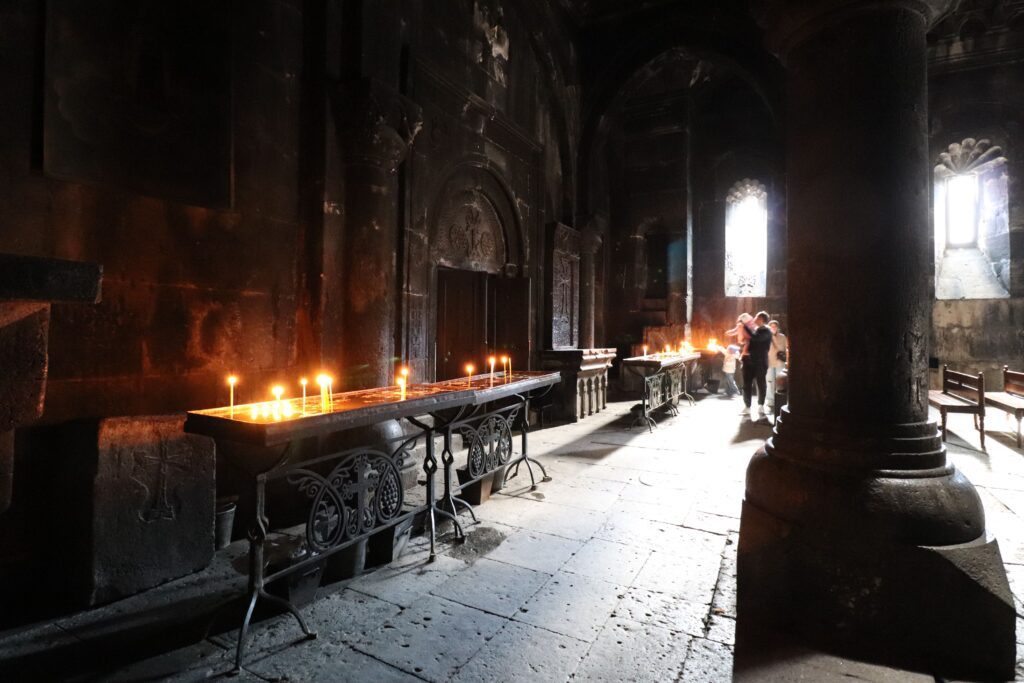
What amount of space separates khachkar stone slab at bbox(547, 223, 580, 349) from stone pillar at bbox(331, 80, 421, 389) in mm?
4245

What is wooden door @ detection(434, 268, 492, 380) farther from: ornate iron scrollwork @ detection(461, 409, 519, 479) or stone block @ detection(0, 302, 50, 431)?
stone block @ detection(0, 302, 50, 431)

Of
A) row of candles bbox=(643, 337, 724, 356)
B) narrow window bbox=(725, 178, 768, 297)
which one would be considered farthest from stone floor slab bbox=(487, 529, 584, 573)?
narrow window bbox=(725, 178, 768, 297)

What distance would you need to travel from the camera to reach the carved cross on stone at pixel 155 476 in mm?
2854

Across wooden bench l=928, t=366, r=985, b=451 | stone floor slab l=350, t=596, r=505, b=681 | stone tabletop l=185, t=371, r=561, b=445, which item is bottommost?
stone floor slab l=350, t=596, r=505, b=681

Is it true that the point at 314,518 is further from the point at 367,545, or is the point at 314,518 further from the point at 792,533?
the point at 792,533

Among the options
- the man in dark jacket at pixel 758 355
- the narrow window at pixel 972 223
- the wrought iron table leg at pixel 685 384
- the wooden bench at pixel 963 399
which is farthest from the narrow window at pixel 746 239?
the wooden bench at pixel 963 399

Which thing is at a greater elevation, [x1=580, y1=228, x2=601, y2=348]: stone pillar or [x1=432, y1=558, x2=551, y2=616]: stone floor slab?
[x1=580, y1=228, x2=601, y2=348]: stone pillar

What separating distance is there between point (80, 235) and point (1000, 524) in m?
6.10

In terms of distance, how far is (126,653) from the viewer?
2.22 m

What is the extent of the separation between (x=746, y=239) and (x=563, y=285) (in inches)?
236

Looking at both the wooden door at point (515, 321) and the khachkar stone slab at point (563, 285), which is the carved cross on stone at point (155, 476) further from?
the khachkar stone slab at point (563, 285)

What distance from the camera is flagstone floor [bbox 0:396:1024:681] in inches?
81.0

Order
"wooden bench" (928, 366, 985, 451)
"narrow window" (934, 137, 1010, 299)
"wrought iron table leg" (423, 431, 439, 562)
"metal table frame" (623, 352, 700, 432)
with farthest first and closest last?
1. "narrow window" (934, 137, 1010, 299)
2. "metal table frame" (623, 352, 700, 432)
3. "wooden bench" (928, 366, 985, 451)
4. "wrought iron table leg" (423, 431, 439, 562)

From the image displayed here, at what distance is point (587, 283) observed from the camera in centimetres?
955
